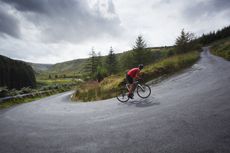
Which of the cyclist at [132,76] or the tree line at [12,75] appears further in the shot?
the tree line at [12,75]

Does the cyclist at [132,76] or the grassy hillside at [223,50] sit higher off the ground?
the grassy hillside at [223,50]

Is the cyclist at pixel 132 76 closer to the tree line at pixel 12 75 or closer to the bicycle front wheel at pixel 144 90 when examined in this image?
the bicycle front wheel at pixel 144 90

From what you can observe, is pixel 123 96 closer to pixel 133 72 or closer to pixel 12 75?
pixel 133 72

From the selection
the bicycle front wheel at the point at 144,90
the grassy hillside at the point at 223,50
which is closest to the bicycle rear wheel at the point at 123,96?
the bicycle front wheel at the point at 144,90

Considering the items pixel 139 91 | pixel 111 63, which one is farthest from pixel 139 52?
pixel 139 91

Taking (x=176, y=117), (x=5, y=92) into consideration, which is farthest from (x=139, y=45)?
(x=176, y=117)

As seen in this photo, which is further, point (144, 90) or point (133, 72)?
point (144, 90)

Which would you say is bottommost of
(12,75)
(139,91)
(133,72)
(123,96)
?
(123,96)

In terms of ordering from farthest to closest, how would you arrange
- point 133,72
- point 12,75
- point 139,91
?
point 12,75, point 139,91, point 133,72

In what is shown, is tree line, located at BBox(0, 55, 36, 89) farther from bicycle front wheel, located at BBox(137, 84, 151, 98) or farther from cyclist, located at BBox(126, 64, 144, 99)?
bicycle front wheel, located at BBox(137, 84, 151, 98)

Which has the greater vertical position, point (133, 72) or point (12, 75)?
point (12, 75)

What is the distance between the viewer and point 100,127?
4512 millimetres

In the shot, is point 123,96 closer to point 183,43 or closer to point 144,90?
point 144,90

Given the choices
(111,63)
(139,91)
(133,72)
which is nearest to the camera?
(133,72)
